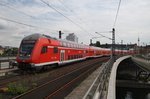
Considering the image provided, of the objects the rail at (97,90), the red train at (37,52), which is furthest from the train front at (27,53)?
the rail at (97,90)

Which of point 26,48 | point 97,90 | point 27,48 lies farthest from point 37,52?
point 97,90

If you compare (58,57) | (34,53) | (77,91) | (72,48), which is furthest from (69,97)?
(72,48)

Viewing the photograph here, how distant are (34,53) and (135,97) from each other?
2439cm

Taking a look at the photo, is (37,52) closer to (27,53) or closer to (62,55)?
(27,53)

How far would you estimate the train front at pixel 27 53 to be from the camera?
23250mm

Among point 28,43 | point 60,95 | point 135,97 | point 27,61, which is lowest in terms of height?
point 135,97

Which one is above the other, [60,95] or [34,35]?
[34,35]

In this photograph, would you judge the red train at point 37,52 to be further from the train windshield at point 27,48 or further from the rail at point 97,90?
the rail at point 97,90

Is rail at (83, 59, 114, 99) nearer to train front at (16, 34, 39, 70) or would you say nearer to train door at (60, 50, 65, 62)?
train front at (16, 34, 39, 70)

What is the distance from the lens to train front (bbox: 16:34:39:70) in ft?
76.3

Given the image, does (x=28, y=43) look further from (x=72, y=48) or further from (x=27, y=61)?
(x=72, y=48)

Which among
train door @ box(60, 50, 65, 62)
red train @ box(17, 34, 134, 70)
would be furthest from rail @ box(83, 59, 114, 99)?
train door @ box(60, 50, 65, 62)

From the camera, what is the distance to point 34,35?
2520cm

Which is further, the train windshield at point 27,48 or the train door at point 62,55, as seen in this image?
the train door at point 62,55
